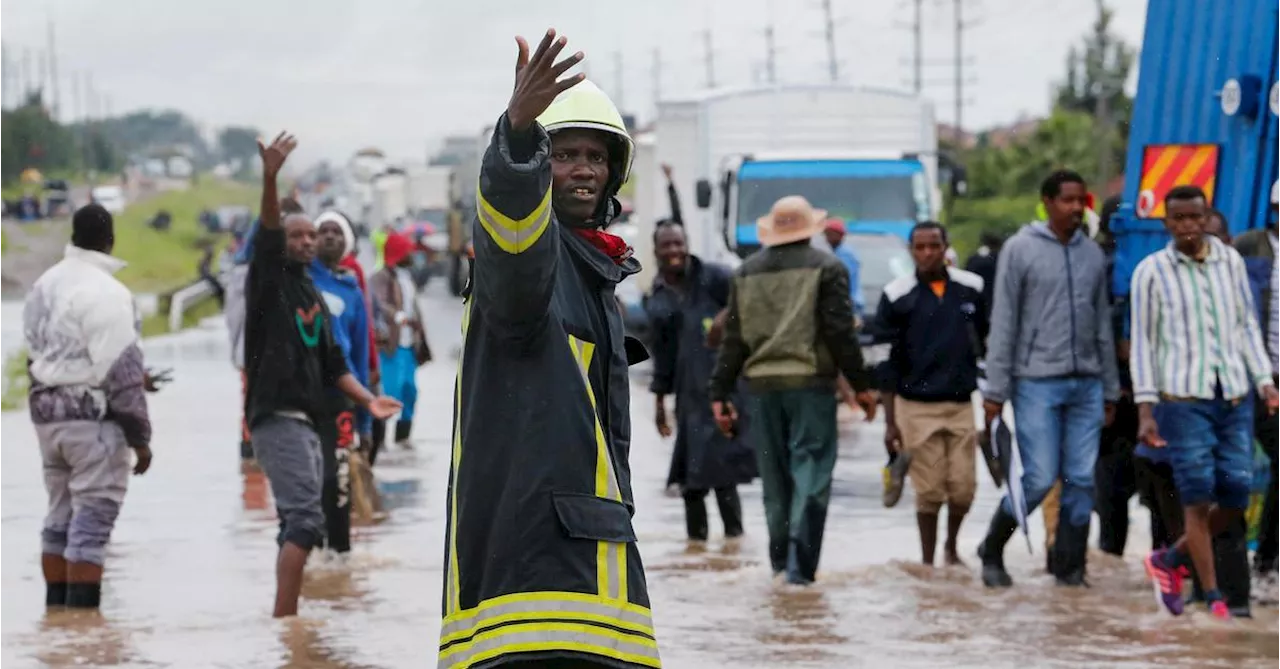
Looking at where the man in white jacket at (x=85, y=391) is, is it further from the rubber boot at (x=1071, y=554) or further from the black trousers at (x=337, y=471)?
the rubber boot at (x=1071, y=554)

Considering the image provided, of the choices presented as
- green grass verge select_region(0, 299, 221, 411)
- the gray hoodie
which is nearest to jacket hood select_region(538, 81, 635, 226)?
the gray hoodie

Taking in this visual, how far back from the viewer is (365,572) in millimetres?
11297

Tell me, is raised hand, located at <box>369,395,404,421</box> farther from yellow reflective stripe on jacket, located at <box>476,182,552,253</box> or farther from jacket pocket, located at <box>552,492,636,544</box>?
yellow reflective stripe on jacket, located at <box>476,182,552,253</box>

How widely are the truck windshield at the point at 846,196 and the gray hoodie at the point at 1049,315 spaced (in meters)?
13.8

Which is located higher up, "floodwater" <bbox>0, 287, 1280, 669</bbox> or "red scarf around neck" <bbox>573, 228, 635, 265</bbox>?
"red scarf around neck" <bbox>573, 228, 635, 265</bbox>

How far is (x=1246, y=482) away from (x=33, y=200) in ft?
265

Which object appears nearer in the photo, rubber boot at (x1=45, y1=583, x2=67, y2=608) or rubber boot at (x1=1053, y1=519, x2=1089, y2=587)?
rubber boot at (x1=45, y1=583, x2=67, y2=608)

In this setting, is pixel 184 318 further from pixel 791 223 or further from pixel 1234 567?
pixel 1234 567

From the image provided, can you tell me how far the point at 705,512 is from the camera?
40.7 feet

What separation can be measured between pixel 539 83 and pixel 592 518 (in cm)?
84

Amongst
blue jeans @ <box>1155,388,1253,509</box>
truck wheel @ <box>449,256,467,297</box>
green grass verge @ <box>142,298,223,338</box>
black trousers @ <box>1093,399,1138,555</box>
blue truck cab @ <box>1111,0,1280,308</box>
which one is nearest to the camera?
blue jeans @ <box>1155,388,1253,509</box>

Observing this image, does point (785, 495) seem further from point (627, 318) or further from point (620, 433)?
point (627, 318)

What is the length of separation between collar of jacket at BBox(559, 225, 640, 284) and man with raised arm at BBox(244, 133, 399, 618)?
14.7ft

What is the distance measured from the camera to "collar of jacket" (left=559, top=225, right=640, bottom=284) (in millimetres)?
4527
